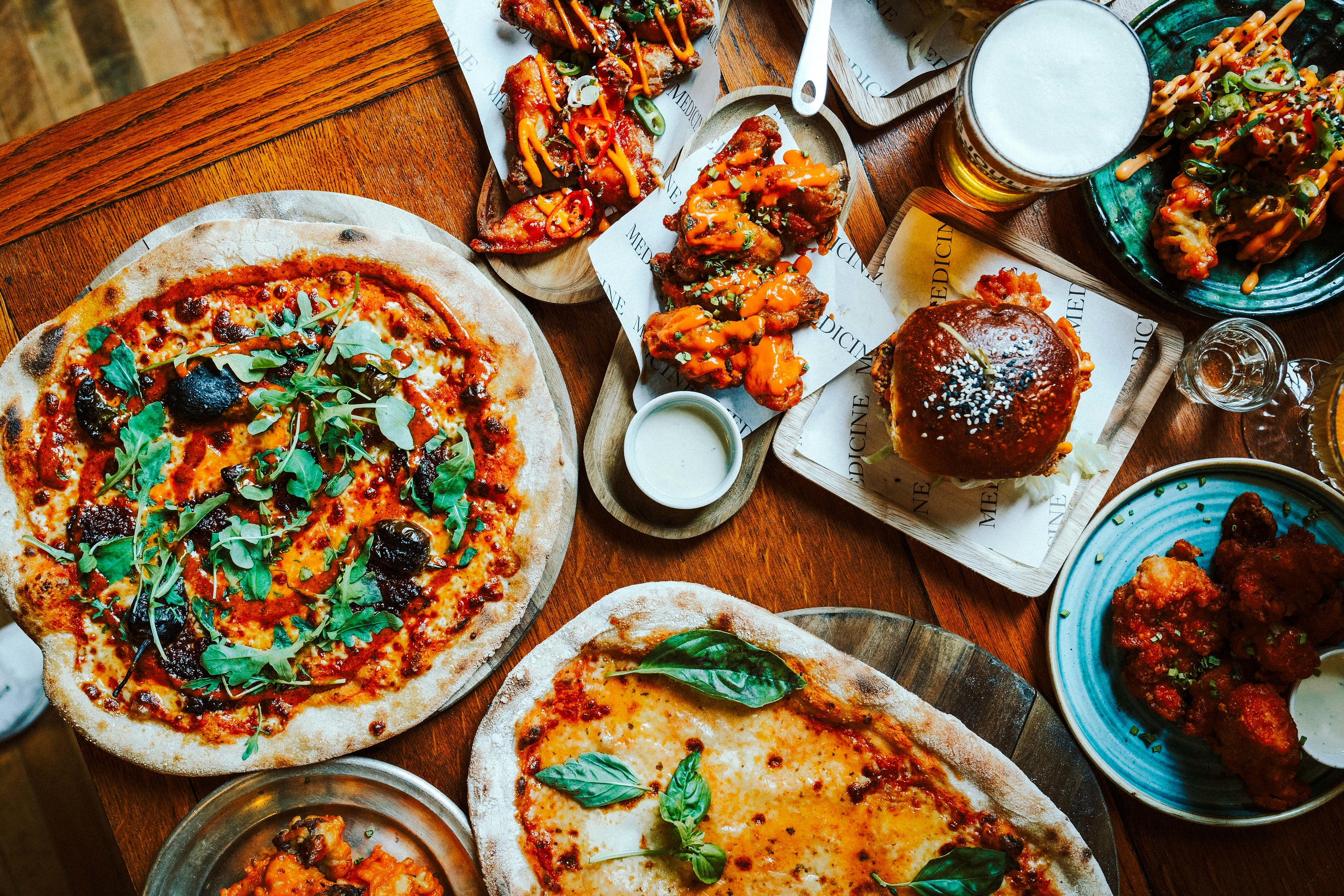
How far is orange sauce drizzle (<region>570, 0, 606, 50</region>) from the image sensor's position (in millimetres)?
3375

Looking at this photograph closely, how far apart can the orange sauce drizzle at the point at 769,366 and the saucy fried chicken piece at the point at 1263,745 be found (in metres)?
2.16

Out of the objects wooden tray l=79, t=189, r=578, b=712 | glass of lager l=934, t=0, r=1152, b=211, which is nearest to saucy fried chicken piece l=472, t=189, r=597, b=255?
wooden tray l=79, t=189, r=578, b=712

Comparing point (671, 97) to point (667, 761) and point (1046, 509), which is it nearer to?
point (1046, 509)

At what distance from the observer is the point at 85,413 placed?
3.23m

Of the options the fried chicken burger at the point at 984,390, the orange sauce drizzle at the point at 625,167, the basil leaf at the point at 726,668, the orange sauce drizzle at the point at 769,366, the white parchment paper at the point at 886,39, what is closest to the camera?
the fried chicken burger at the point at 984,390

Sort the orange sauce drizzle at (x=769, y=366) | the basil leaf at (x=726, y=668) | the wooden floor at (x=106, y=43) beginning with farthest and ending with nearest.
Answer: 1. the wooden floor at (x=106, y=43)
2. the orange sauce drizzle at (x=769, y=366)
3. the basil leaf at (x=726, y=668)

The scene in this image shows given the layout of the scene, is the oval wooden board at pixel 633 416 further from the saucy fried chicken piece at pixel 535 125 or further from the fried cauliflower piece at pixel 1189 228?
the fried cauliflower piece at pixel 1189 228

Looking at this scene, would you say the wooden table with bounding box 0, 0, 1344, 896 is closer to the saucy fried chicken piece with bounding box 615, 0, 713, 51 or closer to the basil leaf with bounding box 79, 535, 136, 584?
the saucy fried chicken piece with bounding box 615, 0, 713, 51

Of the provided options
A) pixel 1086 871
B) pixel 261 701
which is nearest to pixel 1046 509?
pixel 1086 871

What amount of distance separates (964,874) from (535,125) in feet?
11.3

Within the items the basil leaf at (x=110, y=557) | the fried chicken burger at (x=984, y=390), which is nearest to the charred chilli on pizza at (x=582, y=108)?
the fried chicken burger at (x=984, y=390)

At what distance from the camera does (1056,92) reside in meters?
3.10

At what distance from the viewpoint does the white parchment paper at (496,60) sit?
3408 millimetres

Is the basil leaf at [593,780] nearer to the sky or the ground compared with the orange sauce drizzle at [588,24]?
→ nearer to the ground
